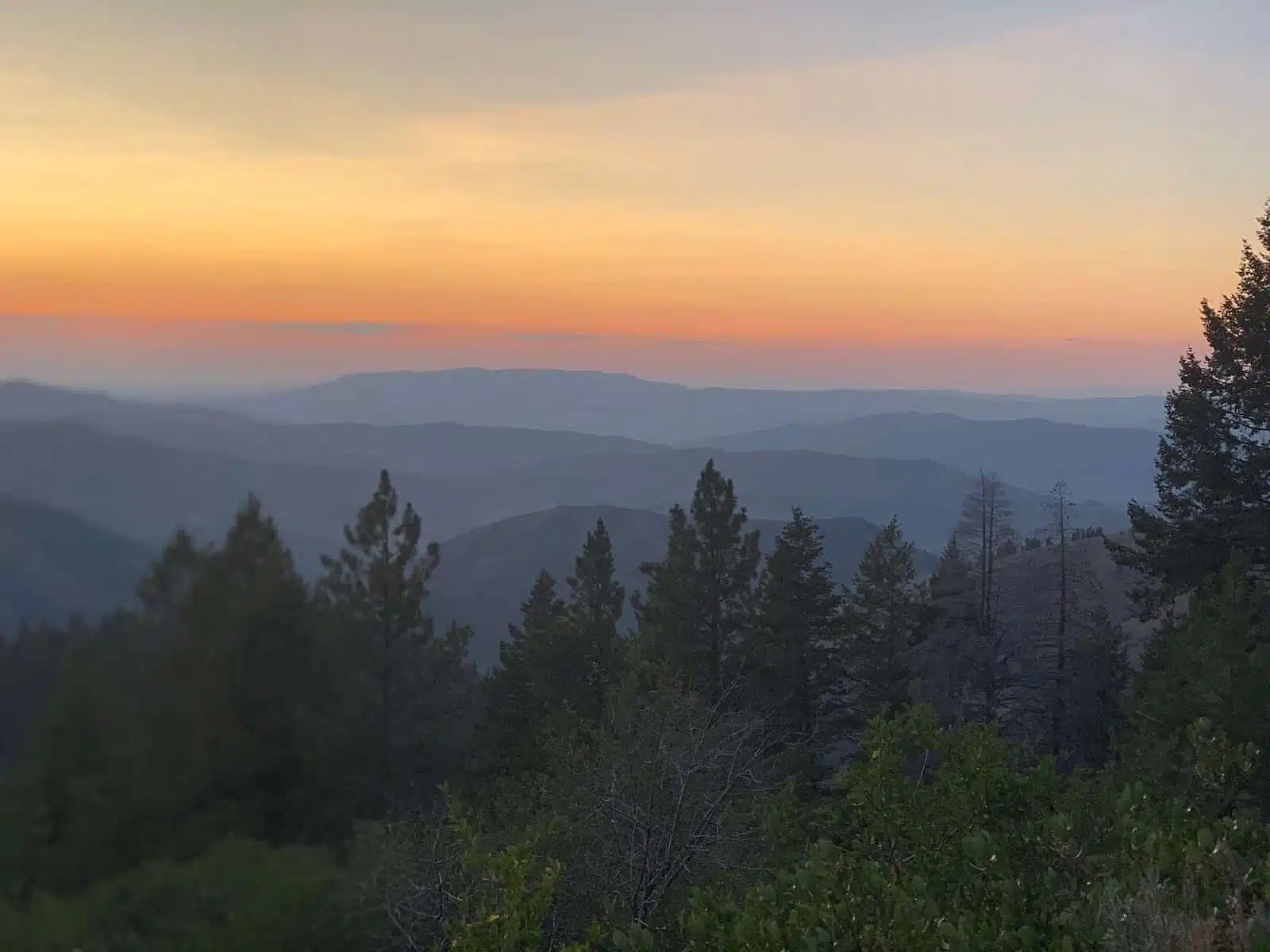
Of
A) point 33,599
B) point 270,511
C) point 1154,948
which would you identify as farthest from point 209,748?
point 1154,948

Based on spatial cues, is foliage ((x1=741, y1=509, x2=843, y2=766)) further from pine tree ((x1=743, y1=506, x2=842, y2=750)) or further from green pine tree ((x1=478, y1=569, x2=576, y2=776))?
green pine tree ((x1=478, y1=569, x2=576, y2=776))

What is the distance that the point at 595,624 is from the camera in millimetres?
23812

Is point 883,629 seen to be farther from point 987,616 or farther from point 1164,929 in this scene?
point 1164,929

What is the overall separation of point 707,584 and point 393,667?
13850 millimetres

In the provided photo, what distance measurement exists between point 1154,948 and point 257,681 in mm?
6627

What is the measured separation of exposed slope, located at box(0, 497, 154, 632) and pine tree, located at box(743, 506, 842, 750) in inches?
620

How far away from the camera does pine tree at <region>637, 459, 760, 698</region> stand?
2245 cm

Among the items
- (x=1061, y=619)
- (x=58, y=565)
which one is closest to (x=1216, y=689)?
(x=58, y=565)

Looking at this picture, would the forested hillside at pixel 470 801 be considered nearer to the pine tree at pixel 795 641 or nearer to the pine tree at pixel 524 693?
the pine tree at pixel 524 693

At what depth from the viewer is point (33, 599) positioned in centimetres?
668

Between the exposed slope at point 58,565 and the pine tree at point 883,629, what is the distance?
1851 centimetres

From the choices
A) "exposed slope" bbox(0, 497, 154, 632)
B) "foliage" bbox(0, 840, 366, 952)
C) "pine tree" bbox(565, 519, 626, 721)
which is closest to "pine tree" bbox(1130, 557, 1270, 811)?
"foliage" bbox(0, 840, 366, 952)

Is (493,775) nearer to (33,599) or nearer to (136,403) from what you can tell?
(33,599)

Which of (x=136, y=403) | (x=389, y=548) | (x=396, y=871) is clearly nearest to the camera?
(x=396, y=871)
